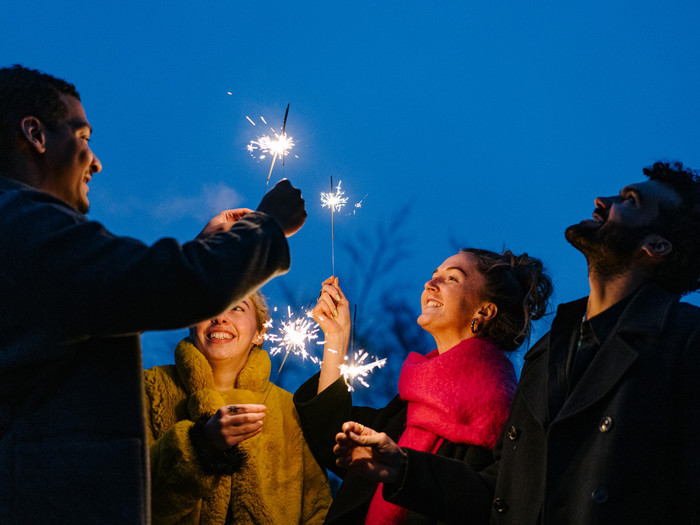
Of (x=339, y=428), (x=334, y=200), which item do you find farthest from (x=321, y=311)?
(x=334, y=200)

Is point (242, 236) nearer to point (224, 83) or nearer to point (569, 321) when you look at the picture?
point (569, 321)

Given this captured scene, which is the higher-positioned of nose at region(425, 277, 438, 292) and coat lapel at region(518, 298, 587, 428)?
nose at region(425, 277, 438, 292)

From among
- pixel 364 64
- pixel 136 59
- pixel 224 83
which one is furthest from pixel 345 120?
pixel 136 59

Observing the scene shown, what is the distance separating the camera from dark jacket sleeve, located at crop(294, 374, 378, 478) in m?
3.46

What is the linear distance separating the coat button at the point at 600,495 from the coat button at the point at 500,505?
1.59 ft

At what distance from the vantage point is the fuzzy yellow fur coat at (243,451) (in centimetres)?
279

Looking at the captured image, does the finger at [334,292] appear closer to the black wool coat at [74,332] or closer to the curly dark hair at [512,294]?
the curly dark hair at [512,294]

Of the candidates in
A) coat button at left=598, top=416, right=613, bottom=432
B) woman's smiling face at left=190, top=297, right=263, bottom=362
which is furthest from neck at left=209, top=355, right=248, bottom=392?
coat button at left=598, top=416, right=613, bottom=432

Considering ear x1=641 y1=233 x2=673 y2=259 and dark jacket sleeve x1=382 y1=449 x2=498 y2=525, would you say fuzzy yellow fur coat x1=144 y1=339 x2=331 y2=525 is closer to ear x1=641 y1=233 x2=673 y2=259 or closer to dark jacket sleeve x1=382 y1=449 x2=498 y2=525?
dark jacket sleeve x1=382 y1=449 x2=498 y2=525

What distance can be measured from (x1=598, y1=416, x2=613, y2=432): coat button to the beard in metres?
0.69

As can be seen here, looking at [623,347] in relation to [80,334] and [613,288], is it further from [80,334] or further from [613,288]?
[80,334]

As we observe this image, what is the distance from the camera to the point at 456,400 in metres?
3.04

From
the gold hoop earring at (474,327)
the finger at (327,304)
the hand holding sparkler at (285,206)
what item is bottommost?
the hand holding sparkler at (285,206)

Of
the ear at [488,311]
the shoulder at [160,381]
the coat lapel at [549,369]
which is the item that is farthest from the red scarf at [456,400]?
the shoulder at [160,381]
